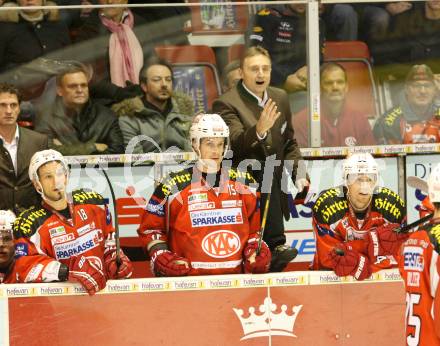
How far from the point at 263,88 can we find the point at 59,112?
1.54 m

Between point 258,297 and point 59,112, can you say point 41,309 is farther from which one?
point 59,112

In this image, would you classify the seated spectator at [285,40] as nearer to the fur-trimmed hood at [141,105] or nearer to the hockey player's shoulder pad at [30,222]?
the fur-trimmed hood at [141,105]

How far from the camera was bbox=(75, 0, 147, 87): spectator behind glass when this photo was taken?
767 cm

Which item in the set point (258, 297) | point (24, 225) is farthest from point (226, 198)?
point (24, 225)

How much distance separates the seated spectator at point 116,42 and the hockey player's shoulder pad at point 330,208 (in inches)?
73.4

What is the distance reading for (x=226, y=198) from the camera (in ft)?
21.0

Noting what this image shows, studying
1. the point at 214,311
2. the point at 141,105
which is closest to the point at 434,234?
the point at 214,311

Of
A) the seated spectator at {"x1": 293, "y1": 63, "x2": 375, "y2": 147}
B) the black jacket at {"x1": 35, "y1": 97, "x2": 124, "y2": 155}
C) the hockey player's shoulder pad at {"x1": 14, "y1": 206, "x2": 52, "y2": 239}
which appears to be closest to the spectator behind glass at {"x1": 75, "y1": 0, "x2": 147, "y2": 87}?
the black jacket at {"x1": 35, "y1": 97, "x2": 124, "y2": 155}

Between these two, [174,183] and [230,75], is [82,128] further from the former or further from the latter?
[174,183]

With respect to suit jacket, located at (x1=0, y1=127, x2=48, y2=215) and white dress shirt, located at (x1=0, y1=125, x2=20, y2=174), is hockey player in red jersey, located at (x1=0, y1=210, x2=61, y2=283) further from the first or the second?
white dress shirt, located at (x1=0, y1=125, x2=20, y2=174)

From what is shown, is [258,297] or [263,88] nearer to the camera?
[258,297]

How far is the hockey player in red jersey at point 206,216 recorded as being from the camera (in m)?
6.27

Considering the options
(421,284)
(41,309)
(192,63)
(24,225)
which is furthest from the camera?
(192,63)

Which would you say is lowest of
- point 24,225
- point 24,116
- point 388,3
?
point 24,225
